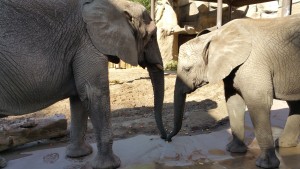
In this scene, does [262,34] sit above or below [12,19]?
below

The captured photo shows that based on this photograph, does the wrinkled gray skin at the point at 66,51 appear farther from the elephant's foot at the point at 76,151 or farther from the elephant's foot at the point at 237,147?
the elephant's foot at the point at 237,147

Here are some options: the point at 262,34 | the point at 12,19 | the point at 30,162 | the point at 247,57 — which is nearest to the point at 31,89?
the point at 12,19

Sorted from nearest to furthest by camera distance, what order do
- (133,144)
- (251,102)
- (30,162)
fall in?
1. (251,102)
2. (30,162)
3. (133,144)

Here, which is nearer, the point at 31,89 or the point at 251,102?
the point at 31,89

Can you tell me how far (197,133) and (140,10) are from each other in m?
2.31

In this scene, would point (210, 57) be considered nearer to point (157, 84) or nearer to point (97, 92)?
point (157, 84)

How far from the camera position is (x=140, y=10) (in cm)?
423

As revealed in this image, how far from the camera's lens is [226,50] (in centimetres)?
431

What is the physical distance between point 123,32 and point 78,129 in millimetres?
1408

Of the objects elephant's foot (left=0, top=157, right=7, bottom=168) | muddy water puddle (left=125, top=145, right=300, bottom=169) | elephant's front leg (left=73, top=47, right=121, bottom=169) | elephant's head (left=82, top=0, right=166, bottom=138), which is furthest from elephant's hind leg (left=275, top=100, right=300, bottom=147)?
elephant's foot (left=0, top=157, right=7, bottom=168)

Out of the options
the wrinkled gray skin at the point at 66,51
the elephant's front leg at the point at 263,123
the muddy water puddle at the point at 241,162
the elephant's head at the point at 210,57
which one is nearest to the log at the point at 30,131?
the wrinkled gray skin at the point at 66,51

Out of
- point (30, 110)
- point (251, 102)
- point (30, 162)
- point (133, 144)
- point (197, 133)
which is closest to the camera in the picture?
point (30, 110)

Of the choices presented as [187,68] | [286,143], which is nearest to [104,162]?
[187,68]

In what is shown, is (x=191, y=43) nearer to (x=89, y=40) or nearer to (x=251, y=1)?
(x=89, y=40)
